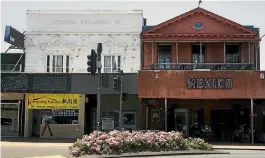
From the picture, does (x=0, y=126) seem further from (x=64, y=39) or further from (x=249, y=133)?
(x=249, y=133)

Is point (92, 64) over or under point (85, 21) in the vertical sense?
under

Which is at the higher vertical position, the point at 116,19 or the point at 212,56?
the point at 116,19

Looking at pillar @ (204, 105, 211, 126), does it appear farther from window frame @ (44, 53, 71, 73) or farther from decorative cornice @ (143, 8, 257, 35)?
window frame @ (44, 53, 71, 73)

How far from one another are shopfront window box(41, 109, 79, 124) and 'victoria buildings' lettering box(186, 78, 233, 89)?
8.85m

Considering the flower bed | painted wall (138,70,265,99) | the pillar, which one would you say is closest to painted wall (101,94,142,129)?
painted wall (138,70,265,99)

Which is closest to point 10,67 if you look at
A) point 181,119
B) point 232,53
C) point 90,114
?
point 90,114

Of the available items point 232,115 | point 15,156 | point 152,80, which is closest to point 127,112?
point 152,80

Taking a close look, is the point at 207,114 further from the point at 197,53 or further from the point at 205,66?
the point at 197,53

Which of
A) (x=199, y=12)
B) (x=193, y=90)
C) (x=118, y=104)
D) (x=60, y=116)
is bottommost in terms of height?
(x=60, y=116)

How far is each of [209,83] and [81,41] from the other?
10656 millimetres

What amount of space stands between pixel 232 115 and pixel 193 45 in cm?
610

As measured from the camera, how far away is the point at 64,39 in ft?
111

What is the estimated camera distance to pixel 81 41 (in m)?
33.5

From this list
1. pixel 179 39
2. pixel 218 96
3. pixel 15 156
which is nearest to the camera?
pixel 15 156
